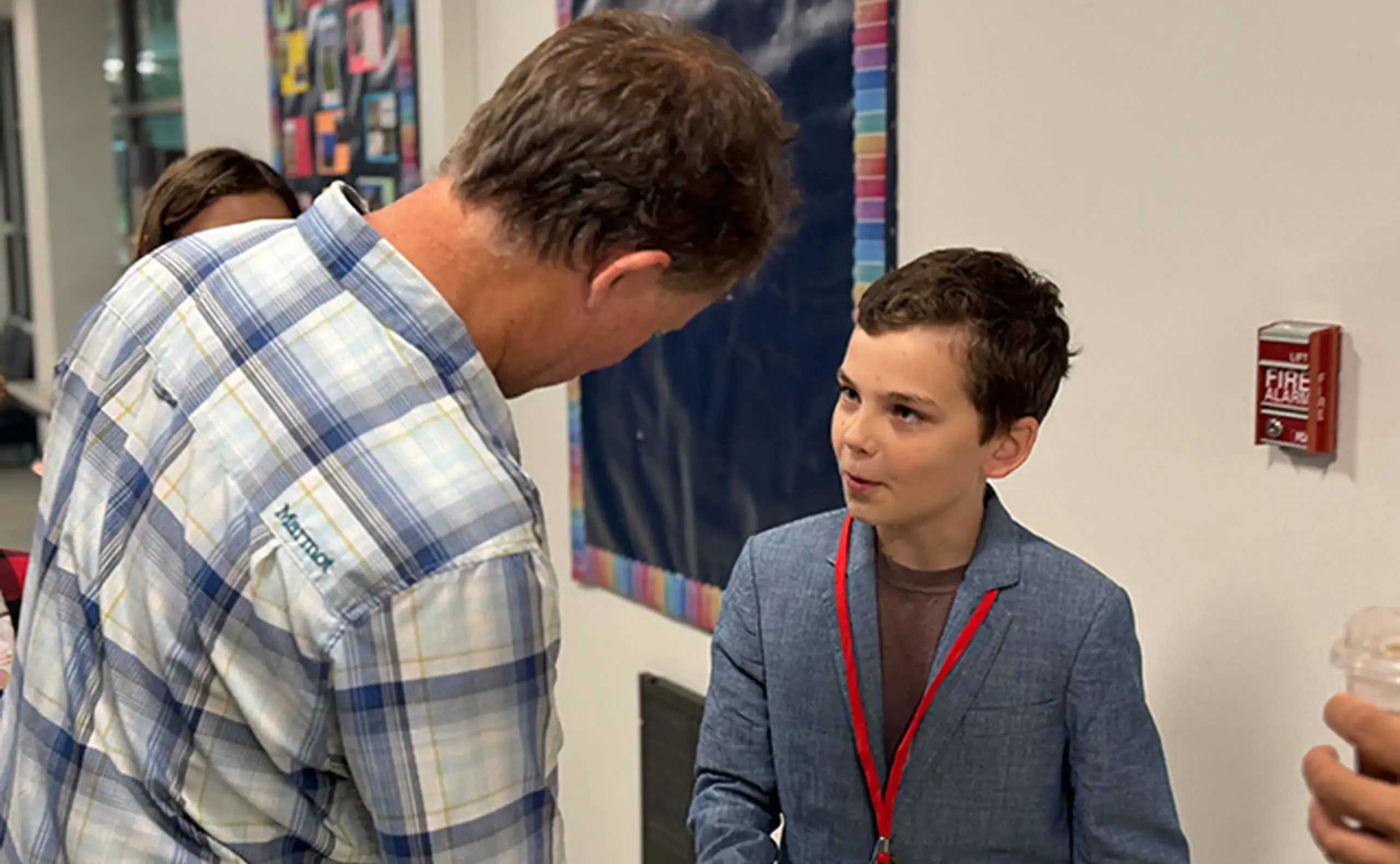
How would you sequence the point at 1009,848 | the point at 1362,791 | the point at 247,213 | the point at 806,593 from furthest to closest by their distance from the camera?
1. the point at 247,213
2. the point at 806,593
3. the point at 1009,848
4. the point at 1362,791

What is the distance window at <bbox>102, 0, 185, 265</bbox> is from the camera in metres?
5.75

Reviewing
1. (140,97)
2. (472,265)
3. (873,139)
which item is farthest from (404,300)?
(140,97)

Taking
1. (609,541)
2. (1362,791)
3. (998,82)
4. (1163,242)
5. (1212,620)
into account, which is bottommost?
(609,541)

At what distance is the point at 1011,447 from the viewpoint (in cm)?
149

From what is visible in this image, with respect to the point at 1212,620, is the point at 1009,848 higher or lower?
lower

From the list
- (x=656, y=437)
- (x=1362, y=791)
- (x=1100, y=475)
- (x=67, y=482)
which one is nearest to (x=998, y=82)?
(x=1100, y=475)

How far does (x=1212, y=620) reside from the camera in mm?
1659

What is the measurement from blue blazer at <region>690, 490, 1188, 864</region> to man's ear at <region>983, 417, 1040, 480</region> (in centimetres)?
4

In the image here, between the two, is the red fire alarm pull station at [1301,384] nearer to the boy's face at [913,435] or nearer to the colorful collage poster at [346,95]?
the boy's face at [913,435]

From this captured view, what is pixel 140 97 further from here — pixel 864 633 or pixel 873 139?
pixel 864 633

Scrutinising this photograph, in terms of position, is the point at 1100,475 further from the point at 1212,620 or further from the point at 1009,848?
the point at 1009,848

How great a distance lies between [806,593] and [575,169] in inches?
28.0

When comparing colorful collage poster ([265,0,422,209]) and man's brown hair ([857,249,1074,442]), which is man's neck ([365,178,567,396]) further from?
colorful collage poster ([265,0,422,209])

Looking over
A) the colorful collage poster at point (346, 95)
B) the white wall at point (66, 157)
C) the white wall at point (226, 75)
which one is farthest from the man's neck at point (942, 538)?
the white wall at point (66, 157)
